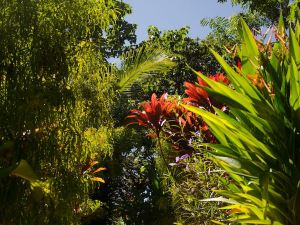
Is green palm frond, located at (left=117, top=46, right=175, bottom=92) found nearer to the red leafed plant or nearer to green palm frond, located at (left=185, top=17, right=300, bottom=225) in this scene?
the red leafed plant

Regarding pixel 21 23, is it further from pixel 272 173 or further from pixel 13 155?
pixel 272 173

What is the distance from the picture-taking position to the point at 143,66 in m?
5.22

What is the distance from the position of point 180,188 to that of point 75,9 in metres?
1.26

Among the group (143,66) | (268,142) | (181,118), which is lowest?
(268,142)

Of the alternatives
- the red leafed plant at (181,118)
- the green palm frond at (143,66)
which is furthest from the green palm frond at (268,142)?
the green palm frond at (143,66)

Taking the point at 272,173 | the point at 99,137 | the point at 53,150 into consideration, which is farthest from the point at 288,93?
the point at 99,137

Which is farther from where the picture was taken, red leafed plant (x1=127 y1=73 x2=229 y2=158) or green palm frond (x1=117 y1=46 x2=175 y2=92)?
green palm frond (x1=117 y1=46 x2=175 y2=92)

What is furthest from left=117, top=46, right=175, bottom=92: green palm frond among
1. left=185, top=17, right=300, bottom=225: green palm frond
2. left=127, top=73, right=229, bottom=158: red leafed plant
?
left=185, top=17, right=300, bottom=225: green palm frond

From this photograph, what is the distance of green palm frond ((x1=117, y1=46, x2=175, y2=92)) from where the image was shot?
509 centimetres

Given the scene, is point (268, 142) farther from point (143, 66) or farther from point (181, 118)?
point (143, 66)

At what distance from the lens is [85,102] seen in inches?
119

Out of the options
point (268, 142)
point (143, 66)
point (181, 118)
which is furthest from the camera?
point (143, 66)

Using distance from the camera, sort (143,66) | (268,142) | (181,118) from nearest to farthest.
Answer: (268,142) < (181,118) < (143,66)

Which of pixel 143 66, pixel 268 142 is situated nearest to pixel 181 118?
pixel 268 142
